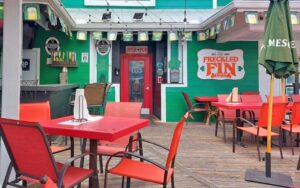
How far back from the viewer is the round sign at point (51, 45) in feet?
25.9

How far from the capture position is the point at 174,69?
8.21 meters

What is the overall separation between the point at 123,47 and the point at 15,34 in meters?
6.00

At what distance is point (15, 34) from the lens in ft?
9.18

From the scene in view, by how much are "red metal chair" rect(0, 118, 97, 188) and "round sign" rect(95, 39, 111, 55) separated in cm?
645

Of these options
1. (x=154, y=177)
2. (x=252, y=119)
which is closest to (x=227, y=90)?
(x=252, y=119)

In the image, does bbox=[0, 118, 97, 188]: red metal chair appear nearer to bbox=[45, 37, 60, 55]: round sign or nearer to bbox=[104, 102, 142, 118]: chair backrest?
bbox=[104, 102, 142, 118]: chair backrest

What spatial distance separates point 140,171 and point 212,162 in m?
2.05

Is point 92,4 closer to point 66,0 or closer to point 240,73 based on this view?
point 66,0

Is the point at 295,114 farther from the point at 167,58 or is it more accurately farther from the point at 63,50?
the point at 63,50

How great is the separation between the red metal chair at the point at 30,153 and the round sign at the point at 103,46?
6.45 metres

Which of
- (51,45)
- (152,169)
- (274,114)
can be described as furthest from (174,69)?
(152,169)

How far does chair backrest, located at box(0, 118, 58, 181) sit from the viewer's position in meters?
1.76

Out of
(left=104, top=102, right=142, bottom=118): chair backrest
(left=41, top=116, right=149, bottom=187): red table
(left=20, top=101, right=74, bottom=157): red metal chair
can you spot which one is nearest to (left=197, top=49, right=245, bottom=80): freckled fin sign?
(left=104, top=102, right=142, bottom=118): chair backrest

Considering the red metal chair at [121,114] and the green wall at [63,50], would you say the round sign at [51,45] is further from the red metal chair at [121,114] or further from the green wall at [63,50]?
the red metal chair at [121,114]
